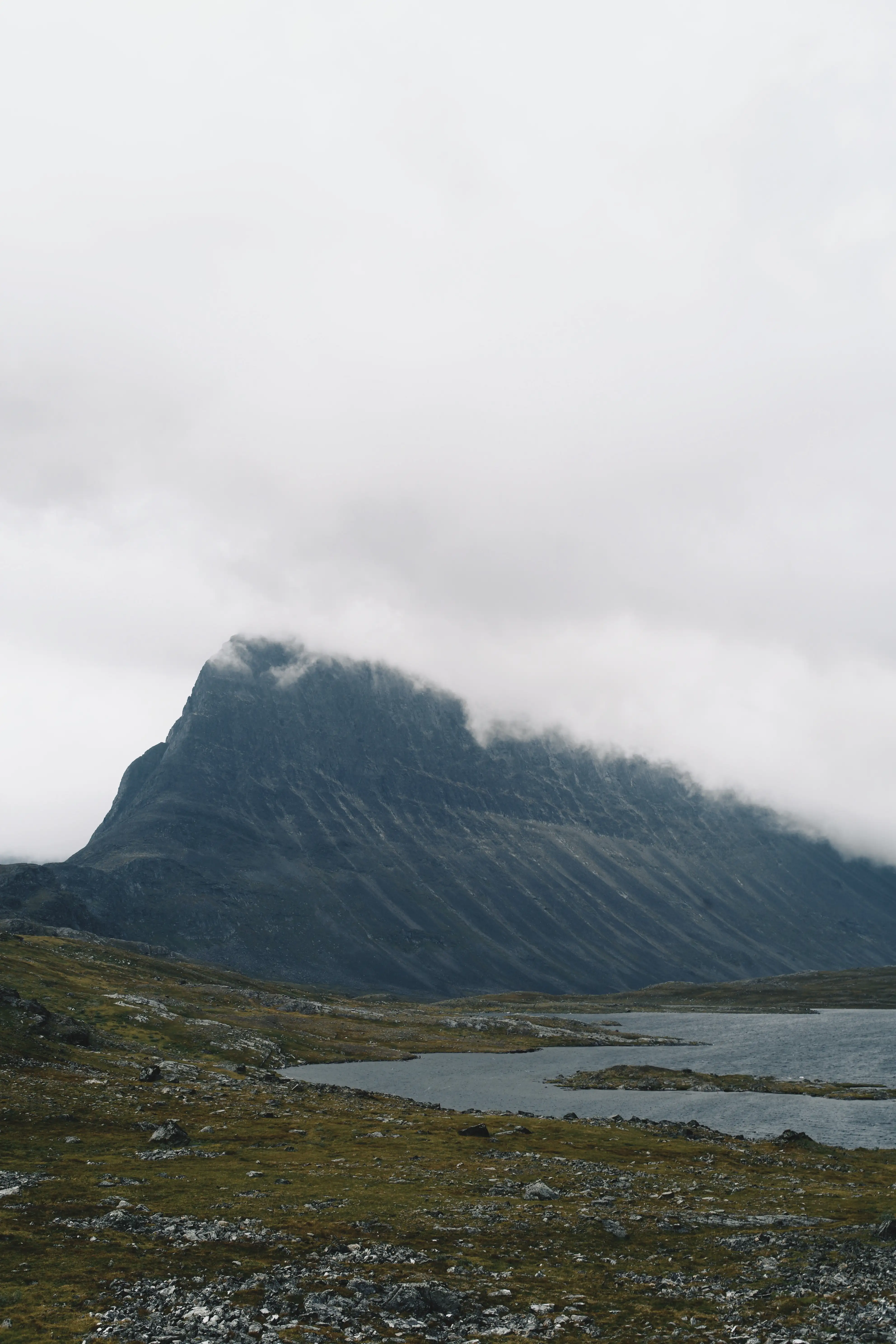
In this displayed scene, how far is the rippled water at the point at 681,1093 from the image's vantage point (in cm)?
9406

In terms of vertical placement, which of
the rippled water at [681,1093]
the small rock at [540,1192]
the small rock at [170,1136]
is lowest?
the rippled water at [681,1093]

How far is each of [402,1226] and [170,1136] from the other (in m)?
21.2

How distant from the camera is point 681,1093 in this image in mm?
119188

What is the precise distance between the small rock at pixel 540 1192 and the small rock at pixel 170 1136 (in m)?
20.7

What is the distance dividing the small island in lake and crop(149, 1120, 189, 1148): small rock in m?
89.4

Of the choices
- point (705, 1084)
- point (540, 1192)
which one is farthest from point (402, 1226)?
point (705, 1084)

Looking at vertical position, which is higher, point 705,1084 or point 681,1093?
point 681,1093

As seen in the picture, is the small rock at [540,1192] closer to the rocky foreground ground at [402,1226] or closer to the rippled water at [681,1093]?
the rocky foreground ground at [402,1226]

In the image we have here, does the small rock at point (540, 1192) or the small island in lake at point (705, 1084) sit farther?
the small island in lake at point (705, 1084)

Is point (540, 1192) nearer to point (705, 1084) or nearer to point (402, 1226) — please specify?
point (402, 1226)

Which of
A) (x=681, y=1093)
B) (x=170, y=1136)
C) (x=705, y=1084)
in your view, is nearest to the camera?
(x=170, y=1136)

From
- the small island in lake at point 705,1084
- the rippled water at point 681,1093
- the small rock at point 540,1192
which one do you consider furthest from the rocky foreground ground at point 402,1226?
the small island in lake at point 705,1084

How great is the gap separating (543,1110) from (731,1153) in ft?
152

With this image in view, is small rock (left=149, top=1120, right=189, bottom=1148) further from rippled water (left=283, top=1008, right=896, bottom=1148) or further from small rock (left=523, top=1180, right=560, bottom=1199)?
rippled water (left=283, top=1008, right=896, bottom=1148)
